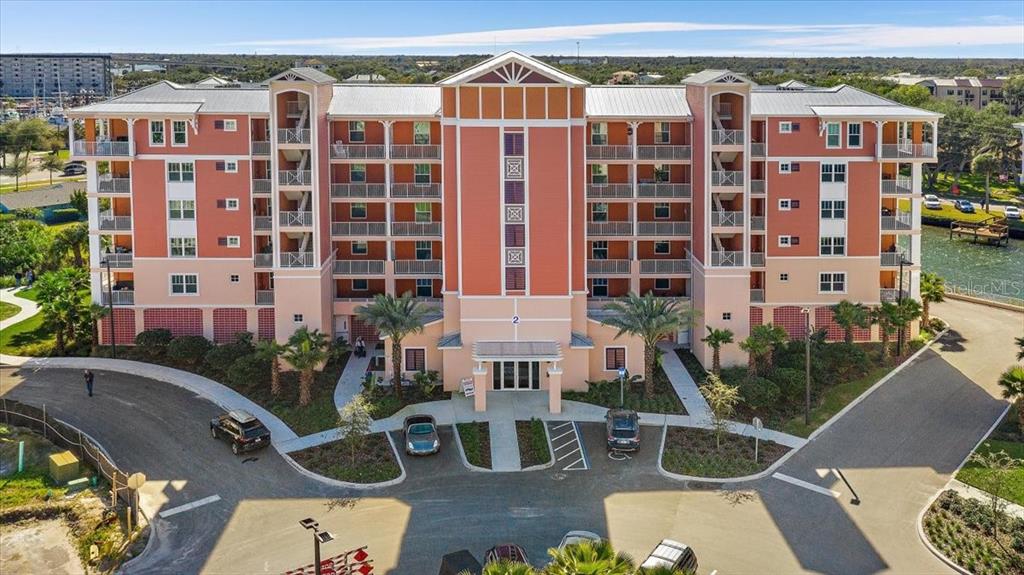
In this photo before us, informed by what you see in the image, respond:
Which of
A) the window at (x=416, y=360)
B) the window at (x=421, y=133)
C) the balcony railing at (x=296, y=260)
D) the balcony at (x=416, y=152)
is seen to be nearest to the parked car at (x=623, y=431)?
the window at (x=416, y=360)

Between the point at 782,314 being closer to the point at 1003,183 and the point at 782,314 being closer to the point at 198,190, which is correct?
the point at 198,190

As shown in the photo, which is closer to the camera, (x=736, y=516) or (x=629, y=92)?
(x=736, y=516)

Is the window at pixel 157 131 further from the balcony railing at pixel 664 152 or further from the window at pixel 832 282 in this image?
the window at pixel 832 282

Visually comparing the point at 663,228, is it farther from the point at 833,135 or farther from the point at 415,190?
the point at 415,190

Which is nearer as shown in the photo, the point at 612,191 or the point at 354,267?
the point at 612,191

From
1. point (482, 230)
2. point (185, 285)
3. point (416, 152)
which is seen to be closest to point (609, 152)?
point (482, 230)

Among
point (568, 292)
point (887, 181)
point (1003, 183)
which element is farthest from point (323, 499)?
point (1003, 183)
